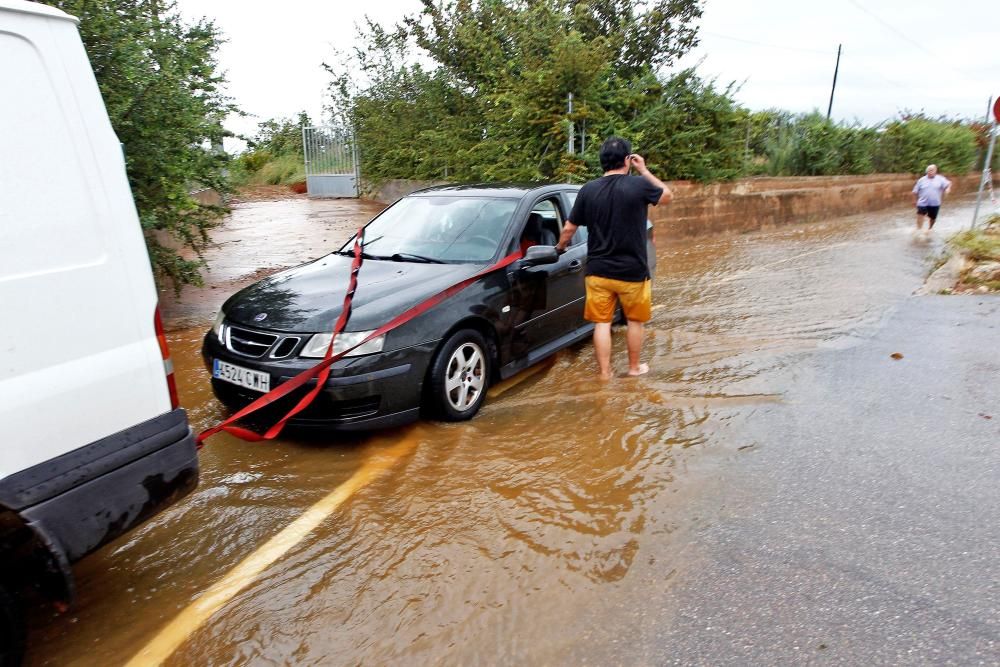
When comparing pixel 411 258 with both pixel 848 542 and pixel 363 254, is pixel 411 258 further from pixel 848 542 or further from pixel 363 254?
pixel 848 542

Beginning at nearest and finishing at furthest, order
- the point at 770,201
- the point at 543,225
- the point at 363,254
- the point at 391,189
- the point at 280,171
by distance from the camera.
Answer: the point at 363,254 → the point at 543,225 → the point at 770,201 → the point at 391,189 → the point at 280,171

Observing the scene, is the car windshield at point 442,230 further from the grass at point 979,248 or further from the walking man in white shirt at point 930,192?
the walking man in white shirt at point 930,192

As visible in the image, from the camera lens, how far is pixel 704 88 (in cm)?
1326

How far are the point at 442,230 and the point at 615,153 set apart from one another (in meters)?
1.42

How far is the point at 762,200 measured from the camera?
15688 mm

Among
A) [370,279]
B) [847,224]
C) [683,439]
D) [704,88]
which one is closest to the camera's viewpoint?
[683,439]

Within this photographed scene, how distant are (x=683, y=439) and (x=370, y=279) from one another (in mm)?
2286

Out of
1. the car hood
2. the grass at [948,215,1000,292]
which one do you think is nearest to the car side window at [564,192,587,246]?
the car hood

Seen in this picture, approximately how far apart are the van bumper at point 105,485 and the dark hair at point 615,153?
134 inches

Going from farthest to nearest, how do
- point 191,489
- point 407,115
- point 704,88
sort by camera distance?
1. point 407,115
2. point 704,88
3. point 191,489

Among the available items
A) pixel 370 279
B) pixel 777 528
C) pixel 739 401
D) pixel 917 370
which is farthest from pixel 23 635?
pixel 917 370

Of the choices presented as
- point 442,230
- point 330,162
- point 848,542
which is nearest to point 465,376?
point 442,230

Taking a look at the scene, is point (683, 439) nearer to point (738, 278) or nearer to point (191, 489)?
point (191, 489)

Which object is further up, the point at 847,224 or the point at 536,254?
the point at 536,254
